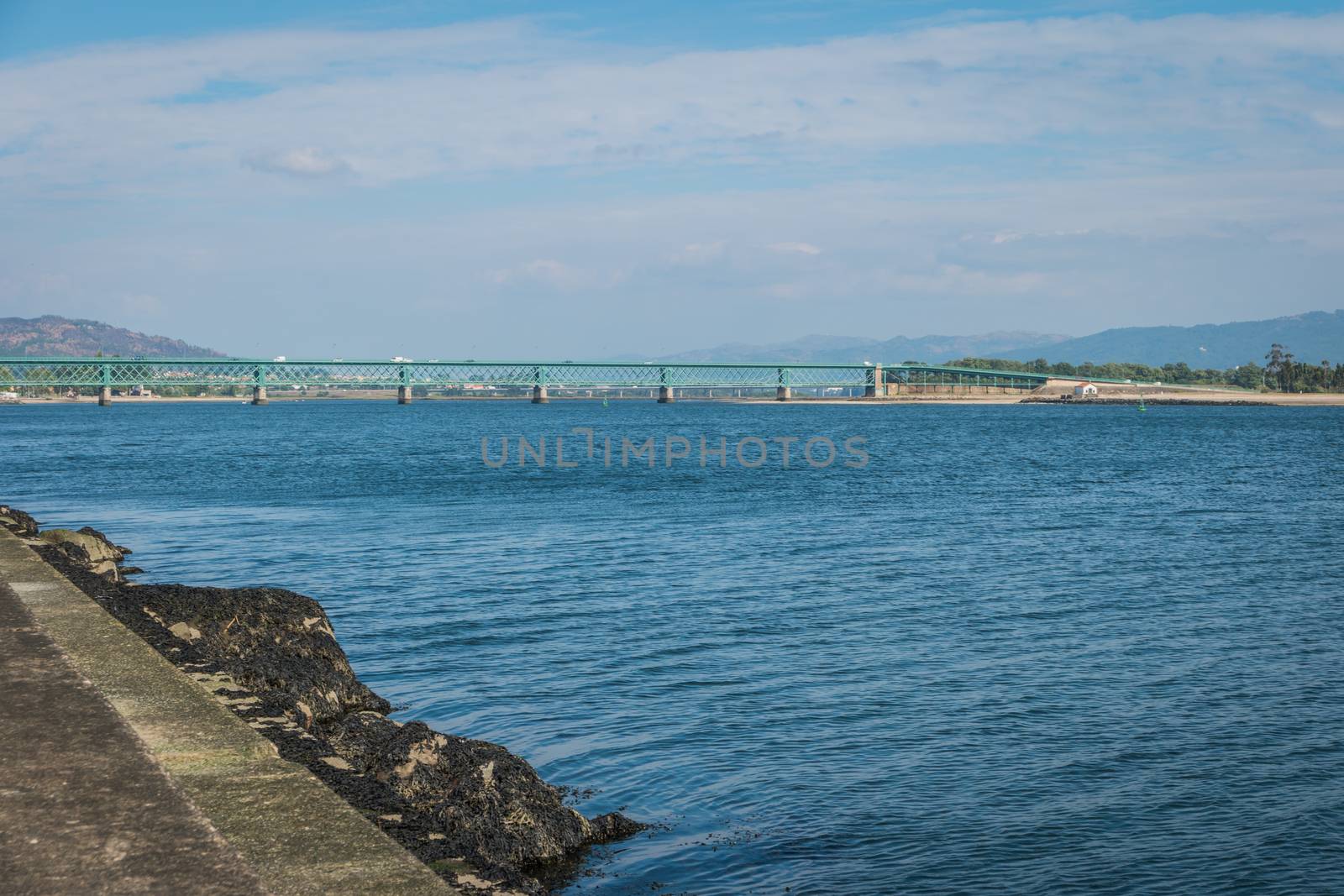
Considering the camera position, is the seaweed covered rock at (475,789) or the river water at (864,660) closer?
the seaweed covered rock at (475,789)

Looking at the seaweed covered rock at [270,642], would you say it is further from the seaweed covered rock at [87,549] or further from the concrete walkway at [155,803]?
the seaweed covered rock at [87,549]

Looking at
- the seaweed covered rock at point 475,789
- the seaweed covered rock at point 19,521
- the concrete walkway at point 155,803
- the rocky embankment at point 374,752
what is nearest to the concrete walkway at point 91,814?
the concrete walkway at point 155,803

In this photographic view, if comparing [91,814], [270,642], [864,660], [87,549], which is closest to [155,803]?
[91,814]

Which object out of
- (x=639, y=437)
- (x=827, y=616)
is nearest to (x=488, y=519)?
(x=827, y=616)

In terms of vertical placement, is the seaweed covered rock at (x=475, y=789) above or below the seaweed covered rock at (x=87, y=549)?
below

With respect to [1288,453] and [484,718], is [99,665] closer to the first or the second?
[484,718]

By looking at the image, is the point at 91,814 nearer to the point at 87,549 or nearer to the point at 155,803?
the point at 155,803

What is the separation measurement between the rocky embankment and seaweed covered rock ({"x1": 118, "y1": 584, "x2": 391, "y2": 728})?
0.02m

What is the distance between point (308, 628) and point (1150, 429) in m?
133

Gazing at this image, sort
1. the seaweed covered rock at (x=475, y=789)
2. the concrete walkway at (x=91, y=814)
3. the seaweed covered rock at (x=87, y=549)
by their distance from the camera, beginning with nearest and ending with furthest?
1. the concrete walkway at (x=91, y=814)
2. the seaweed covered rock at (x=475, y=789)
3. the seaweed covered rock at (x=87, y=549)

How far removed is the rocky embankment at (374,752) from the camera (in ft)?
30.6

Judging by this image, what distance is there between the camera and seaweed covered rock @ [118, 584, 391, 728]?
13898 mm

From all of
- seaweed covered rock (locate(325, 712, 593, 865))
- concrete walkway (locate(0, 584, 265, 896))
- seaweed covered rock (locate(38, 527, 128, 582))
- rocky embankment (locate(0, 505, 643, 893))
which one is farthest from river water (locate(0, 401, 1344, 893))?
concrete walkway (locate(0, 584, 265, 896))

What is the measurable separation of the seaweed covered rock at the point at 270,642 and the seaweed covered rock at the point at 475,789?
125 cm
